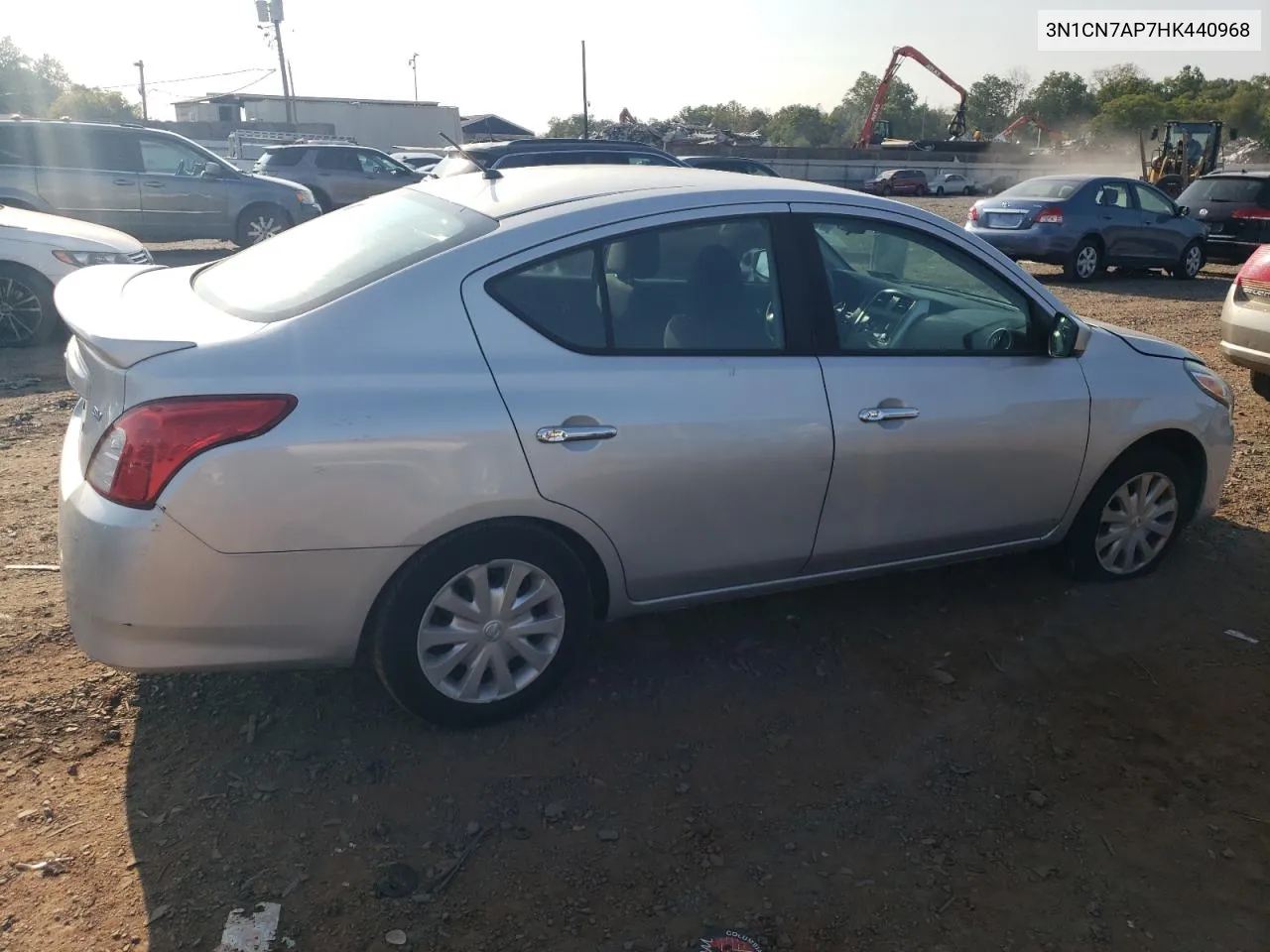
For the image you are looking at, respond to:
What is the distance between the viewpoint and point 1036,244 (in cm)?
1427

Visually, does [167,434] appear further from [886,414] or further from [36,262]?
[36,262]

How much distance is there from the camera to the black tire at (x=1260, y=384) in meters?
7.91

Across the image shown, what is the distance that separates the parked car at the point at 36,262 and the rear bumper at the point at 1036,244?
422 inches

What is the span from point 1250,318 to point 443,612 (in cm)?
638

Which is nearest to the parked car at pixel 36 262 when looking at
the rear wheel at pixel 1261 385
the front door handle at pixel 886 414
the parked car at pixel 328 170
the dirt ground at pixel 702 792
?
the dirt ground at pixel 702 792

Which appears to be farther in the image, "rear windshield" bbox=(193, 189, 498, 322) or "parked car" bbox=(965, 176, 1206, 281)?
"parked car" bbox=(965, 176, 1206, 281)

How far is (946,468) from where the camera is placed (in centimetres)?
380

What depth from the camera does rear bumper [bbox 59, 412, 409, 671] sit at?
275cm

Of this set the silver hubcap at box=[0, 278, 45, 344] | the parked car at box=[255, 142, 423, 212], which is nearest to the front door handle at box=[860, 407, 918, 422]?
the silver hubcap at box=[0, 278, 45, 344]

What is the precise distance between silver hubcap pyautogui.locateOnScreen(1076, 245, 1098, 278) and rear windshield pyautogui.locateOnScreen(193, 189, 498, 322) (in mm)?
12768

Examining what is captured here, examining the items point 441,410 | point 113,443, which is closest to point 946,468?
point 441,410

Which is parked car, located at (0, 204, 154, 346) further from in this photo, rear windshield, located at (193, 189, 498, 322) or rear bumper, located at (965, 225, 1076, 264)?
rear bumper, located at (965, 225, 1076, 264)

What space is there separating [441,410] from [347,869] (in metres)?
1.23

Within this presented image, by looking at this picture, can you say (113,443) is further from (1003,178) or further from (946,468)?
(1003,178)
